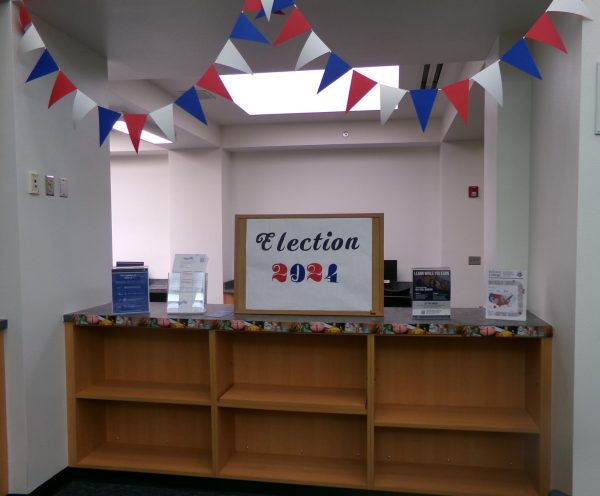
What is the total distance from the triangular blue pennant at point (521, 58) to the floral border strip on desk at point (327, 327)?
3.39 feet

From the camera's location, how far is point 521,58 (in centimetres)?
179

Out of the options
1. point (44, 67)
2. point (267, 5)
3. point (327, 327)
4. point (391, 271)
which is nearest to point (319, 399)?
point (327, 327)

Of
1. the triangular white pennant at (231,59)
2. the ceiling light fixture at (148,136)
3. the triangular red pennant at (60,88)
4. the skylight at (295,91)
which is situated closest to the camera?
the triangular white pennant at (231,59)

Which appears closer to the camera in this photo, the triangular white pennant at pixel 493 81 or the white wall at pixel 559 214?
the white wall at pixel 559 214

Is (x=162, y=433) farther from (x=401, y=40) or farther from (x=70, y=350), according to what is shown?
(x=401, y=40)

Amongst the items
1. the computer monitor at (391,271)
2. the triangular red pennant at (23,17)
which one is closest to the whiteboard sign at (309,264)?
the triangular red pennant at (23,17)

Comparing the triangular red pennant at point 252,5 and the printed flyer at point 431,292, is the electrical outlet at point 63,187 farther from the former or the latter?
the printed flyer at point 431,292

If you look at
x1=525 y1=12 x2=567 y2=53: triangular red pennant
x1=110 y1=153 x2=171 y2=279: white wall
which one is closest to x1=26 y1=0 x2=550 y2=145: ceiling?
x1=525 y1=12 x2=567 y2=53: triangular red pennant

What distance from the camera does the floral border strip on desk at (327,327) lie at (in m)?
1.86

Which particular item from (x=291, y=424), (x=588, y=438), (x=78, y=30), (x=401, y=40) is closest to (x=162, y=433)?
(x=291, y=424)

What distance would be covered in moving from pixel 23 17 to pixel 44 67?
0.22 metres

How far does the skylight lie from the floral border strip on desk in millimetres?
2130

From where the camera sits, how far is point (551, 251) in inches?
75.4

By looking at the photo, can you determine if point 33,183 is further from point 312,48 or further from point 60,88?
point 312,48
